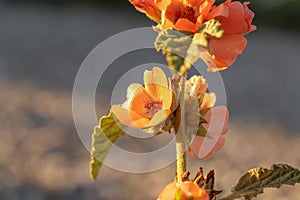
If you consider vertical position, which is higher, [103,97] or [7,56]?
[103,97]

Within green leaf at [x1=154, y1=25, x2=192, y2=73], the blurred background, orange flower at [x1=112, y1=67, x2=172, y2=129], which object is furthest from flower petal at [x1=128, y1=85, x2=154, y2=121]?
the blurred background

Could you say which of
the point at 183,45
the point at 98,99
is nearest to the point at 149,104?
the point at 183,45

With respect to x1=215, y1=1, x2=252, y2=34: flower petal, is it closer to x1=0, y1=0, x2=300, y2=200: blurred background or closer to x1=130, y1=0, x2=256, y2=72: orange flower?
x1=130, y1=0, x2=256, y2=72: orange flower

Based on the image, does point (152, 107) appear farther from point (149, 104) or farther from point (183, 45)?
point (183, 45)

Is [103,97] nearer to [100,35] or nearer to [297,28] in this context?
[100,35]

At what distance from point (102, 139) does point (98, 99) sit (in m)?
2.93

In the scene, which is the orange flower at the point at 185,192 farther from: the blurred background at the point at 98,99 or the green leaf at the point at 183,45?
the blurred background at the point at 98,99

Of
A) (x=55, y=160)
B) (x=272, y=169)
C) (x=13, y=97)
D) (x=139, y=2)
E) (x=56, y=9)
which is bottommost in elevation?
(x=56, y=9)

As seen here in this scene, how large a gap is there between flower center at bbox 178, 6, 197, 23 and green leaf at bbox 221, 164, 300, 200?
163 millimetres

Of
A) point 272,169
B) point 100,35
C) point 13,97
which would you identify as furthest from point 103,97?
point 272,169

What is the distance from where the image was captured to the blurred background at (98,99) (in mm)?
2514

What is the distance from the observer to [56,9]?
554 centimetres

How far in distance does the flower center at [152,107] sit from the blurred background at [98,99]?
1.81 metres

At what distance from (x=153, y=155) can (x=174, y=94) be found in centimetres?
216
